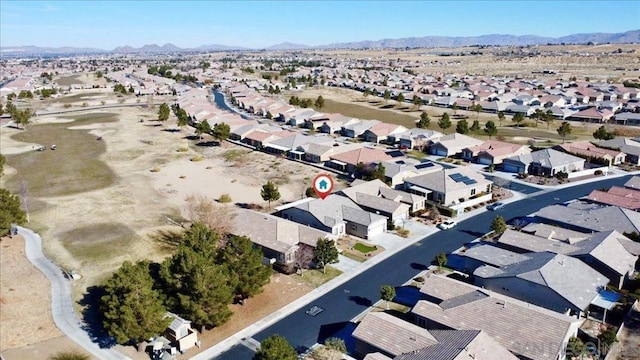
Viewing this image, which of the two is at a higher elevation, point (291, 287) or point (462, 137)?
point (462, 137)

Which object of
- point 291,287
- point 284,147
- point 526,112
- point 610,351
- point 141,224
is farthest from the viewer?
point 526,112

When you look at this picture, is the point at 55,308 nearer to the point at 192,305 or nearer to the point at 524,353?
the point at 192,305

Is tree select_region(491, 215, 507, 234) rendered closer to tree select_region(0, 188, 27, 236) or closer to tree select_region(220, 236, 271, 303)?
tree select_region(220, 236, 271, 303)

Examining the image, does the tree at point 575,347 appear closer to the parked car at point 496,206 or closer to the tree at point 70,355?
the parked car at point 496,206

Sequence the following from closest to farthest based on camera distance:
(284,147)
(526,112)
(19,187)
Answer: (19,187), (284,147), (526,112)

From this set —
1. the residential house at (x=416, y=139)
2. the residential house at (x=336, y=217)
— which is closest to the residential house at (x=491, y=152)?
the residential house at (x=416, y=139)

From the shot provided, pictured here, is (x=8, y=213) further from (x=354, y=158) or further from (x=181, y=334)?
(x=354, y=158)

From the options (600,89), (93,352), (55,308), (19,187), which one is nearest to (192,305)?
(93,352)

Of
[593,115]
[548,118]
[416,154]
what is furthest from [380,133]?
[593,115]
